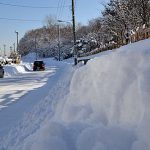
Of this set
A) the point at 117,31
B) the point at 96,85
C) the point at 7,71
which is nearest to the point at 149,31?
the point at 96,85

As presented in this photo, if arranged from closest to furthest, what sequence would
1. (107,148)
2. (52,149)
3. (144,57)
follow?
(107,148), (52,149), (144,57)

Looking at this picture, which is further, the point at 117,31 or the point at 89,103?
the point at 117,31

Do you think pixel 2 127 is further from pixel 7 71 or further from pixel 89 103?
pixel 7 71

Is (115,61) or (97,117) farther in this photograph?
(115,61)


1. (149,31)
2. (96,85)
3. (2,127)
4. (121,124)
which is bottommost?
(2,127)

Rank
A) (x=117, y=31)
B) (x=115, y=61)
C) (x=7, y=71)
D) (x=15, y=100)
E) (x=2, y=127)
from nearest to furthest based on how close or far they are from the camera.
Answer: (x=115, y=61), (x=2, y=127), (x=15, y=100), (x=7, y=71), (x=117, y=31)

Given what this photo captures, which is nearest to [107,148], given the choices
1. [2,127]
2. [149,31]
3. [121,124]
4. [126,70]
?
[121,124]

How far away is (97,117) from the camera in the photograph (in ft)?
19.6

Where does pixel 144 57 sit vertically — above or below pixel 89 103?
above

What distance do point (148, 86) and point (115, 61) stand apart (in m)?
1.46

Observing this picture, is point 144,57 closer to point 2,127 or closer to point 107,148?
point 107,148

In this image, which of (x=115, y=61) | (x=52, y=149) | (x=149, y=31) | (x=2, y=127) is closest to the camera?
(x=52, y=149)

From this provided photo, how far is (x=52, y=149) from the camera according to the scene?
538cm

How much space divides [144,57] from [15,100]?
11.0 meters
